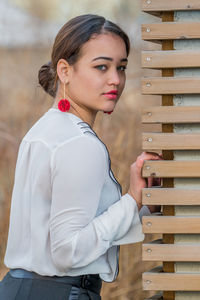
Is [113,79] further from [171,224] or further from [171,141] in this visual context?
[171,224]

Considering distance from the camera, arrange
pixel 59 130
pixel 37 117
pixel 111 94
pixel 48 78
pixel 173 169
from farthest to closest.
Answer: pixel 37 117
pixel 48 78
pixel 111 94
pixel 59 130
pixel 173 169

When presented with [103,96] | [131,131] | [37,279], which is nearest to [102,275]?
[37,279]

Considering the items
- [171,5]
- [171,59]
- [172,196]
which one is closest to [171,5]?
[171,5]

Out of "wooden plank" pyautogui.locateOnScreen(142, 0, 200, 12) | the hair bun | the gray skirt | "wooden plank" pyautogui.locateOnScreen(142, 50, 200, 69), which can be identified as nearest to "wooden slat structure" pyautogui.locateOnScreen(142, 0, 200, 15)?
"wooden plank" pyautogui.locateOnScreen(142, 0, 200, 12)

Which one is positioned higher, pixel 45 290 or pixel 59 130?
pixel 59 130

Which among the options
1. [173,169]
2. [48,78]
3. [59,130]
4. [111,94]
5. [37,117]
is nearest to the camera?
[173,169]

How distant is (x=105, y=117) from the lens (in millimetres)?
4617

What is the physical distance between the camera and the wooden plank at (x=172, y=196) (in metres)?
2.12

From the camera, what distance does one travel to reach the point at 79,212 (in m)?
2.18

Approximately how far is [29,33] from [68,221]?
2747 millimetres

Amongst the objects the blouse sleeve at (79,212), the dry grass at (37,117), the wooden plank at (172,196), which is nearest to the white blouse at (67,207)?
the blouse sleeve at (79,212)

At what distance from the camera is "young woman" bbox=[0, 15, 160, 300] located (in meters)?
2.18

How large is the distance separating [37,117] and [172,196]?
2605 mm

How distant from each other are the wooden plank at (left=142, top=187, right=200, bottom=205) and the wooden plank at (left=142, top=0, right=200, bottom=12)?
20.0 inches
